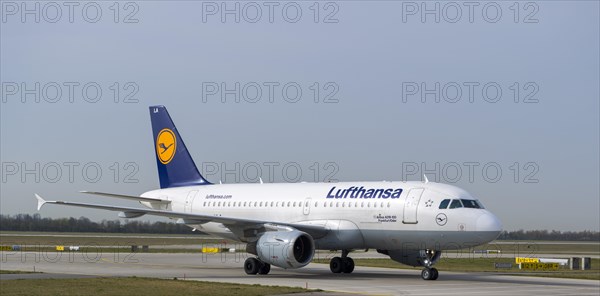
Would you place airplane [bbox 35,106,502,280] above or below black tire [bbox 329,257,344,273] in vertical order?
above

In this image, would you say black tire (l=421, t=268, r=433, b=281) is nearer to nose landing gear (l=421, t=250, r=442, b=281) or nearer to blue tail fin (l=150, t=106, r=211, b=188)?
nose landing gear (l=421, t=250, r=442, b=281)

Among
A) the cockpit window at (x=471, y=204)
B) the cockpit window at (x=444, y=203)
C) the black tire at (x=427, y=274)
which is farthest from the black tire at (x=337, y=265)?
the cockpit window at (x=471, y=204)

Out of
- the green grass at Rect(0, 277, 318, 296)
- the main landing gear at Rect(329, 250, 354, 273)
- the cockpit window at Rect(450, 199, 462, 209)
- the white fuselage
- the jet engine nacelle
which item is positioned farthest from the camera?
the main landing gear at Rect(329, 250, 354, 273)

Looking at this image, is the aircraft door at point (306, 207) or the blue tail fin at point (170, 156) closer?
the aircraft door at point (306, 207)

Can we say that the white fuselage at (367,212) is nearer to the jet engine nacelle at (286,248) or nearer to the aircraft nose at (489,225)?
the aircraft nose at (489,225)

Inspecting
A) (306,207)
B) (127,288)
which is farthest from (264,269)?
(127,288)

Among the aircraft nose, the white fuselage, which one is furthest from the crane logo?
the aircraft nose

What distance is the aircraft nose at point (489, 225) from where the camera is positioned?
120 ft

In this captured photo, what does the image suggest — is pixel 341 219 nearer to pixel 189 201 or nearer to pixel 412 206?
pixel 412 206

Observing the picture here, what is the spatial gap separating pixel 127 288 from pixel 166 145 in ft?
67.0

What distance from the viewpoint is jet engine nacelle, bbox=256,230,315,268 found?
3822 cm

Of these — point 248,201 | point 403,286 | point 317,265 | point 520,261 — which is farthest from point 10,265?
point 520,261

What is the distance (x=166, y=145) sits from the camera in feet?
168

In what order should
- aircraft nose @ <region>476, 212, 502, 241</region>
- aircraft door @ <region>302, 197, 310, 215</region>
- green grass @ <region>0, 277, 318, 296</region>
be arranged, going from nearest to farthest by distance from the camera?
green grass @ <region>0, 277, 318, 296</region> < aircraft nose @ <region>476, 212, 502, 241</region> < aircraft door @ <region>302, 197, 310, 215</region>
